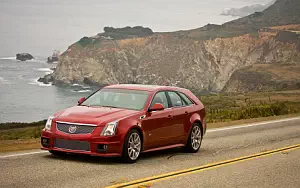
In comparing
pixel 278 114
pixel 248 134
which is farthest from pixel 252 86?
pixel 248 134

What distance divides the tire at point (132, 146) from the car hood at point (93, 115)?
1.20ft

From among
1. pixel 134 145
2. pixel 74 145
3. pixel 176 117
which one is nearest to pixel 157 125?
pixel 176 117

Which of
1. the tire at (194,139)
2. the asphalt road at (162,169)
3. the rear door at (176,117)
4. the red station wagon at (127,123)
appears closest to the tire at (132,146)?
the red station wagon at (127,123)

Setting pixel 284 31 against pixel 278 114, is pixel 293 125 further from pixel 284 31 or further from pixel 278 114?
pixel 284 31

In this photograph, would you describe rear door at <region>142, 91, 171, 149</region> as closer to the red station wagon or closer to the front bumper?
the red station wagon

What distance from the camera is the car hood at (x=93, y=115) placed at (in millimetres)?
11161

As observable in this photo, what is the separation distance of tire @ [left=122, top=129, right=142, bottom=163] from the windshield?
69 cm

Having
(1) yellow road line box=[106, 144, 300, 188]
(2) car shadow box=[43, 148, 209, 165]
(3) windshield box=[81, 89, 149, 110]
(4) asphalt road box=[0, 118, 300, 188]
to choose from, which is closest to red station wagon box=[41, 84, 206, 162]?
(3) windshield box=[81, 89, 149, 110]

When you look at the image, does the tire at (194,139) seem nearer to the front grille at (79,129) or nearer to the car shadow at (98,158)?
the car shadow at (98,158)

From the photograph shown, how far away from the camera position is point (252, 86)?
143 metres

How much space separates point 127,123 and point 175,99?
233 centimetres

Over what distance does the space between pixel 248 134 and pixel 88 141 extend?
30.1 ft

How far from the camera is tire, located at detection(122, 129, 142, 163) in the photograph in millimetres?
11311

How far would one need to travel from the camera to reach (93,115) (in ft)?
37.4
